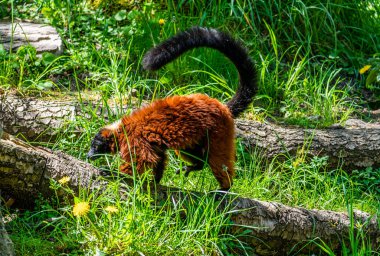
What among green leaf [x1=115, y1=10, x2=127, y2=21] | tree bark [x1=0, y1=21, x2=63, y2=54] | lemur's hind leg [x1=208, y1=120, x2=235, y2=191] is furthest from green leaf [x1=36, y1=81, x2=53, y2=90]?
lemur's hind leg [x1=208, y1=120, x2=235, y2=191]

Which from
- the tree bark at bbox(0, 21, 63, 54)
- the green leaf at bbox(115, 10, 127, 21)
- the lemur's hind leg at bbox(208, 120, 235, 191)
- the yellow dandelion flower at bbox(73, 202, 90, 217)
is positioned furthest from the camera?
the green leaf at bbox(115, 10, 127, 21)

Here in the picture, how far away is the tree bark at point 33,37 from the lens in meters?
6.57

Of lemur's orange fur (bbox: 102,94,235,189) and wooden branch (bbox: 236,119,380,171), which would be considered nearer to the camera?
lemur's orange fur (bbox: 102,94,235,189)

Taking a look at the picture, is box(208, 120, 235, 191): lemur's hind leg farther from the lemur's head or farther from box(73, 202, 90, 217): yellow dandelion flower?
box(73, 202, 90, 217): yellow dandelion flower

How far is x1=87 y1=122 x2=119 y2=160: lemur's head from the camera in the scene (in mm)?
4516

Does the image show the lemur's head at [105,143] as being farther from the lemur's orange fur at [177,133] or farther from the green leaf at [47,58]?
the green leaf at [47,58]

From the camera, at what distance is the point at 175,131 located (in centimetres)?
436

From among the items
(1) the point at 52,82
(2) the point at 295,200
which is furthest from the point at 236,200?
(1) the point at 52,82

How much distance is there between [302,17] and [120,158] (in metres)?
3.93

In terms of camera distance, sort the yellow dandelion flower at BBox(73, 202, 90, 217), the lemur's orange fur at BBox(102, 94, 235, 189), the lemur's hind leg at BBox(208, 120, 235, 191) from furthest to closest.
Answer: the lemur's hind leg at BBox(208, 120, 235, 191) < the lemur's orange fur at BBox(102, 94, 235, 189) < the yellow dandelion flower at BBox(73, 202, 90, 217)

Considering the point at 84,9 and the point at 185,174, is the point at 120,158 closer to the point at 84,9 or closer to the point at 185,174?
the point at 185,174

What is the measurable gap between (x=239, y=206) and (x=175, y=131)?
0.65 m

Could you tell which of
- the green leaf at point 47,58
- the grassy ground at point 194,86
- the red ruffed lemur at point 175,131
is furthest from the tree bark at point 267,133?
the red ruffed lemur at point 175,131

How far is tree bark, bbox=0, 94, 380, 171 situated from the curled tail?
2.88 ft
